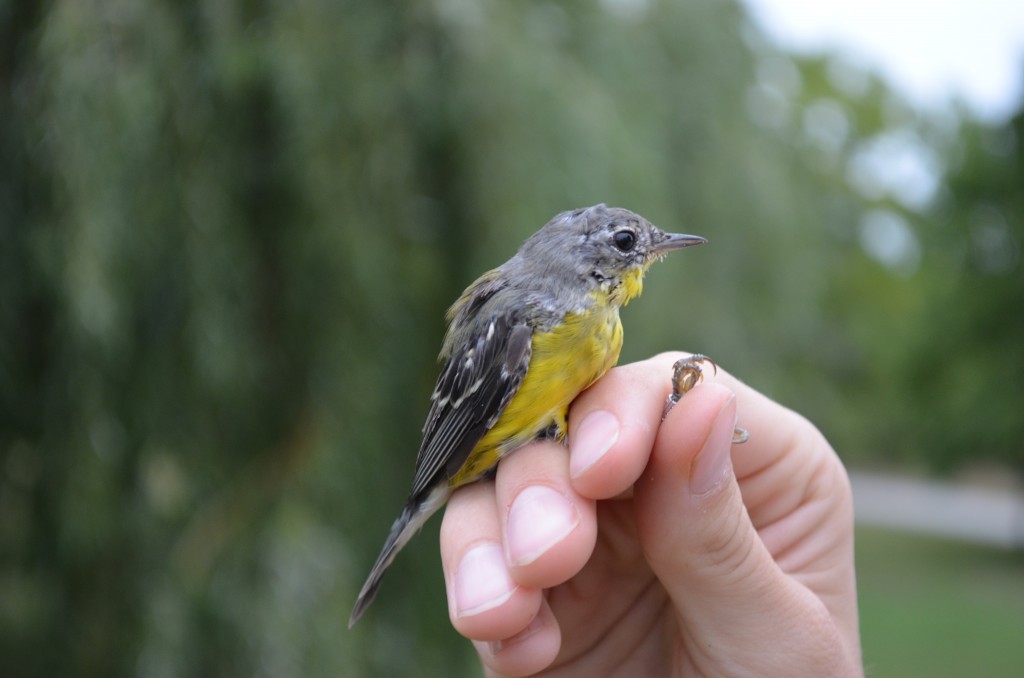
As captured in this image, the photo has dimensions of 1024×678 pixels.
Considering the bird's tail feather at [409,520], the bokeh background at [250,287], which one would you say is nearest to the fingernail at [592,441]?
the bird's tail feather at [409,520]

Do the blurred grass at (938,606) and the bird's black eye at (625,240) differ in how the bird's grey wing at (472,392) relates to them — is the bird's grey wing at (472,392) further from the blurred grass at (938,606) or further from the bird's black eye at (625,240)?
the blurred grass at (938,606)

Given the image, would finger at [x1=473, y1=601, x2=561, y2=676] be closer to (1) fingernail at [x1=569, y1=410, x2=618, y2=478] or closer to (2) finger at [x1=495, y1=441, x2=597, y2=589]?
(2) finger at [x1=495, y1=441, x2=597, y2=589]

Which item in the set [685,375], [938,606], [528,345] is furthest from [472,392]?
[938,606]

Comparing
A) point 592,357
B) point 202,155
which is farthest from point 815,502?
point 202,155

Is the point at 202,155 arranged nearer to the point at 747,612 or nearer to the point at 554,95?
the point at 554,95

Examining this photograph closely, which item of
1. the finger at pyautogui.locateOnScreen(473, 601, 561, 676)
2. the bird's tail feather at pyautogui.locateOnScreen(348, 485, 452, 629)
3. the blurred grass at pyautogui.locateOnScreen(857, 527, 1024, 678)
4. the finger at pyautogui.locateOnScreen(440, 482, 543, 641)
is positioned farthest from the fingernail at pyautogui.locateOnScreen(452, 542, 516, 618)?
the blurred grass at pyautogui.locateOnScreen(857, 527, 1024, 678)
